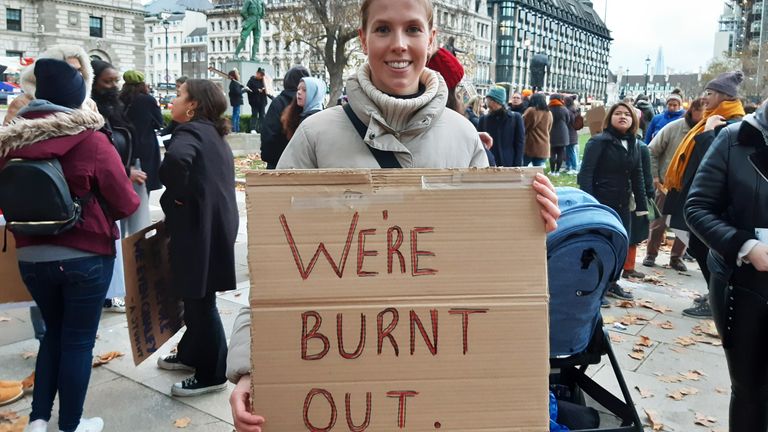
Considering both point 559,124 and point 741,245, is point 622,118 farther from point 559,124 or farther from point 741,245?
point 559,124

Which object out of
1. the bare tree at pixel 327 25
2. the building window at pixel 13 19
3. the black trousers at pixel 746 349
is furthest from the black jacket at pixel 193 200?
the building window at pixel 13 19

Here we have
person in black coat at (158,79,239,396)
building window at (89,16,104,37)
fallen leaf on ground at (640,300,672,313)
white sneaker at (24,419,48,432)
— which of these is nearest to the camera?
white sneaker at (24,419,48,432)

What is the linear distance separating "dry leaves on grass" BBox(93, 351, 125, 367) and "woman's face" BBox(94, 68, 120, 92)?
6.92ft

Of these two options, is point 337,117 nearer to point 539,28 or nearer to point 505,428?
point 505,428

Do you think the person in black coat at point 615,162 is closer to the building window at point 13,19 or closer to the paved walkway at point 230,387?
the paved walkway at point 230,387

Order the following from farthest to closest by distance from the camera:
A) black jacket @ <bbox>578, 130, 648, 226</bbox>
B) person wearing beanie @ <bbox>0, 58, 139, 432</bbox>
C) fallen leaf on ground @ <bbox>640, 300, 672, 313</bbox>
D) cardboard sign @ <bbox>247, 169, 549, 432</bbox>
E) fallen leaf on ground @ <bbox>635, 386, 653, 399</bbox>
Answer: black jacket @ <bbox>578, 130, 648, 226</bbox>, fallen leaf on ground @ <bbox>640, 300, 672, 313</bbox>, fallen leaf on ground @ <bbox>635, 386, 653, 399</bbox>, person wearing beanie @ <bbox>0, 58, 139, 432</bbox>, cardboard sign @ <bbox>247, 169, 549, 432</bbox>

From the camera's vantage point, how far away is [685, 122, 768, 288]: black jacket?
2580 mm

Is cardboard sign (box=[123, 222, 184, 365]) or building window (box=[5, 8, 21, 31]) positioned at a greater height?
building window (box=[5, 8, 21, 31])

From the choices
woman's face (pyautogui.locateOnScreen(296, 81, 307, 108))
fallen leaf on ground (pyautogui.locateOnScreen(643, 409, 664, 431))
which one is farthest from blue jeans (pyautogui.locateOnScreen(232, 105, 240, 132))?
fallen leaf on ground (pyautogui.locateOnScreen(643, 409, 664, 431))

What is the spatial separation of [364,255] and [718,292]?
2.07 meters

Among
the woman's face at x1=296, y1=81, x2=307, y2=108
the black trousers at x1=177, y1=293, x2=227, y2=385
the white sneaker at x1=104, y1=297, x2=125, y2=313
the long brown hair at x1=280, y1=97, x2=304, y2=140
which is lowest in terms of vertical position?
the white sneaker at x1=104, y1=297, x2=125, y2=313

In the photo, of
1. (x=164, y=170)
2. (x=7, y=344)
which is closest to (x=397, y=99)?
(x=164, y=170)

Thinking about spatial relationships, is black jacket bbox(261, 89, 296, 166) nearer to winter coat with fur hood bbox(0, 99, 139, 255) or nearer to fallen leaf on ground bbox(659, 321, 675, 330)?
winter coat with fur hood bbox(0, 99, 139, 255)

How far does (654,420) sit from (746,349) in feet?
4.24
